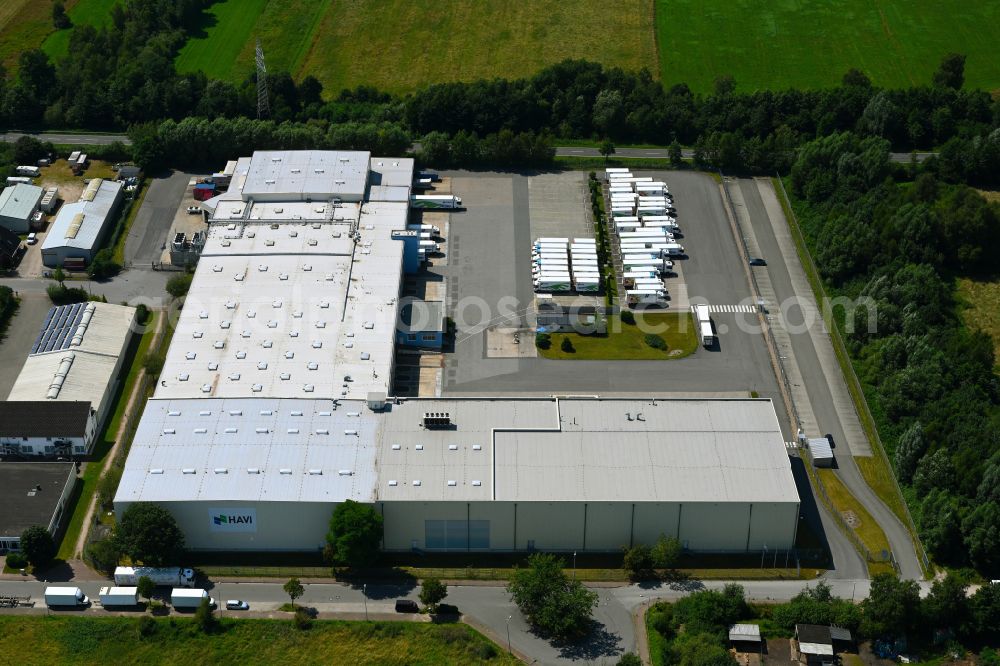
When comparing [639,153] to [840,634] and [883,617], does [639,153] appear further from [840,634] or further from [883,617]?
[840,634]

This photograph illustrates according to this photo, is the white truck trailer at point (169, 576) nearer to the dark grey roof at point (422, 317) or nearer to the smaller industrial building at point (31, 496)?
the smaller industrial building at point (31, 496)

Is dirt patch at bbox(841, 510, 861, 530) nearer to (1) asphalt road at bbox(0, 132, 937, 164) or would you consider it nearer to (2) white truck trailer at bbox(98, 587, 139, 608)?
(2) white truck trailer at bbox(98, 587, 139, 608)

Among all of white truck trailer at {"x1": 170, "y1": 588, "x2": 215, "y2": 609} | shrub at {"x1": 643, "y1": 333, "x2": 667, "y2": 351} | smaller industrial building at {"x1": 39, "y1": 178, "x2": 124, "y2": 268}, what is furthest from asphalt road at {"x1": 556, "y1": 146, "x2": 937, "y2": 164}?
white truck trailer at {"x1": 170, "y1": 588, "x2": 215, "y2": 609}

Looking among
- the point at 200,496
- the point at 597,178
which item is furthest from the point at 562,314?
the point at 200,496

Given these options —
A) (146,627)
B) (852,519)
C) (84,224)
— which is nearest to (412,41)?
(84,224)

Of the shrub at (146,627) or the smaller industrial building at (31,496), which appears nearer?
the shrub at (146,627)

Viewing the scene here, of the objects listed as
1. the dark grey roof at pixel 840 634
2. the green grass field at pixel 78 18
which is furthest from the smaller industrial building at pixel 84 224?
the dark grey roof at pixel 840 634

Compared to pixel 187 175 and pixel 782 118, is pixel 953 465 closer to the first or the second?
pixel 782 118
